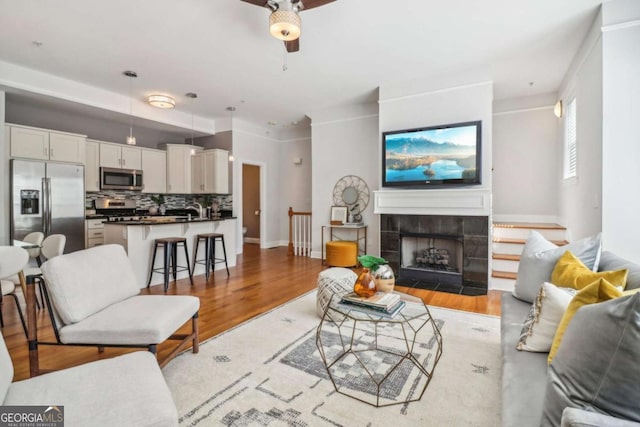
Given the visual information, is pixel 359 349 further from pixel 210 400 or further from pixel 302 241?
pixel 302 241

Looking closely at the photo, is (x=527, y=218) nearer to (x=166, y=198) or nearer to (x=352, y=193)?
(x=352, y=193)

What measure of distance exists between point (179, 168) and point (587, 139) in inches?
267

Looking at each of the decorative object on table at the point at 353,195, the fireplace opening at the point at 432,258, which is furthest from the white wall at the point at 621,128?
the decorative object on table at the point at 353,195

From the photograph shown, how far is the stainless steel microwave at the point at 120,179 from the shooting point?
5.61 meters

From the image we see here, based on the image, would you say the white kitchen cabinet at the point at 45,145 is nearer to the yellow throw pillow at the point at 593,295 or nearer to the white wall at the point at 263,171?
the white wall at the point at 263,171

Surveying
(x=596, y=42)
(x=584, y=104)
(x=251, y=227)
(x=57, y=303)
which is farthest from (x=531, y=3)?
(x=251, y=227)

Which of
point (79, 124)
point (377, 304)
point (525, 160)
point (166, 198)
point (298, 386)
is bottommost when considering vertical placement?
point (298, 386)

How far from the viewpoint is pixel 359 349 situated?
238 centimetres

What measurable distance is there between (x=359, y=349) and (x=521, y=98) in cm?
525

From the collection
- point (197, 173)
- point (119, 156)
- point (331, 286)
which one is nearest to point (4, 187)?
point (119, 156)

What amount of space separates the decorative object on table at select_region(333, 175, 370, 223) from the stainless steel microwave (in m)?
3.89

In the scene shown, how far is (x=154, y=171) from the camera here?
6.39 meters

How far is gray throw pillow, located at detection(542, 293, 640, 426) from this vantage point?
2.77ft

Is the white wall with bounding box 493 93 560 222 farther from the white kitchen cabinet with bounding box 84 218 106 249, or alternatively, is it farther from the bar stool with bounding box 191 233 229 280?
the white kitchen cabinet with bounding box 84 218 106 249
